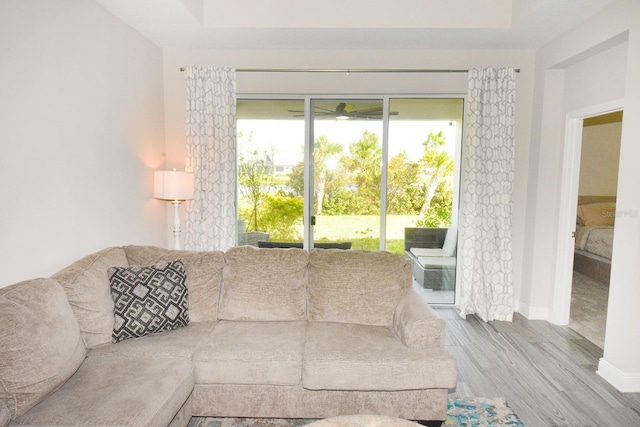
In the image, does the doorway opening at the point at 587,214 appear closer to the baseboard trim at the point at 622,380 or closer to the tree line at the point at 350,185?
the baseboard trim at the point at 622,380

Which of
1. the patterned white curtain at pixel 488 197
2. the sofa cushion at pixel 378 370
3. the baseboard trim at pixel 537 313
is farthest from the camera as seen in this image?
the baseboard trim at pixel 537 313

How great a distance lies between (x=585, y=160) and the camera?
242 inches

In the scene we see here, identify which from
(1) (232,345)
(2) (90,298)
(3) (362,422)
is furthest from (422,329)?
(2) (90,298)

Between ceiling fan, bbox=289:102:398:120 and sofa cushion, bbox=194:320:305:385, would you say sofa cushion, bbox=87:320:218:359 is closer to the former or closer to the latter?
sofa cushion, bbox=194:320:305:385

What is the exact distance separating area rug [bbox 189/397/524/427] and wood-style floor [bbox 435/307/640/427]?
3.9 inches

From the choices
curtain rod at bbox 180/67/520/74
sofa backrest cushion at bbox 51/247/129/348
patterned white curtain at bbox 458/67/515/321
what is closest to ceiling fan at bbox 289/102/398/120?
curtain rod at bbox 180/67/520/74

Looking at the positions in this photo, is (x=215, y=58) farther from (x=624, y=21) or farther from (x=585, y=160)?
(x=585, y=160)

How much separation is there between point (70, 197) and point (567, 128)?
4.37 metres

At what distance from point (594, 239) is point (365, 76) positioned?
14.0ft

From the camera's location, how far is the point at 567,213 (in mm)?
3576

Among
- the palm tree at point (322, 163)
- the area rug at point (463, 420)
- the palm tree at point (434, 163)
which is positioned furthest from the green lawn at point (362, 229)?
the area rug at point (463, 420)

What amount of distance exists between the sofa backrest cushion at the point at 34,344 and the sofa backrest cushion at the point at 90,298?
0.55 feet

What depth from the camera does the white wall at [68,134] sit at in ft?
6.77

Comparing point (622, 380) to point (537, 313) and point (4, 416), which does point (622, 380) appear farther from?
point (4, 416)
